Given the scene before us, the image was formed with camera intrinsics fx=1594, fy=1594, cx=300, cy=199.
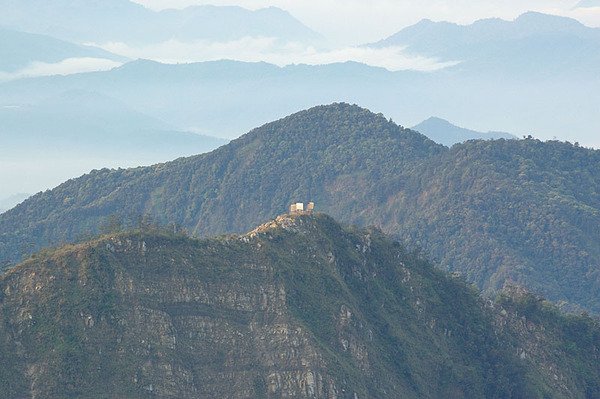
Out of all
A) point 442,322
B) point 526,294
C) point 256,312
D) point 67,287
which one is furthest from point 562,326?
point 67,287

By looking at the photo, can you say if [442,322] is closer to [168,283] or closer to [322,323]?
[322,323]

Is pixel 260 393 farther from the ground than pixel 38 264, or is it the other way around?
pixel 38 264

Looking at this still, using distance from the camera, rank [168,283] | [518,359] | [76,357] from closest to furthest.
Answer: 1. [76,357]
2. [168,283]
3. [518,359]

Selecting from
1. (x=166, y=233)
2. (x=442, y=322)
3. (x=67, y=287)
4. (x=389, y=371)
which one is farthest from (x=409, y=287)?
(x=67, y=287)

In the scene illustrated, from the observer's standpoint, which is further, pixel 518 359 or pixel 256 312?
pixel 518 359

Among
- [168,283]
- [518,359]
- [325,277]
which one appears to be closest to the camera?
[168,283]

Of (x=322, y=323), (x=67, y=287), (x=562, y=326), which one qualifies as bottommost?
(x=562, y=326)

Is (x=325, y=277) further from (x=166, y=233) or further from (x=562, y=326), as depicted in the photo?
(x=562, y=326)
